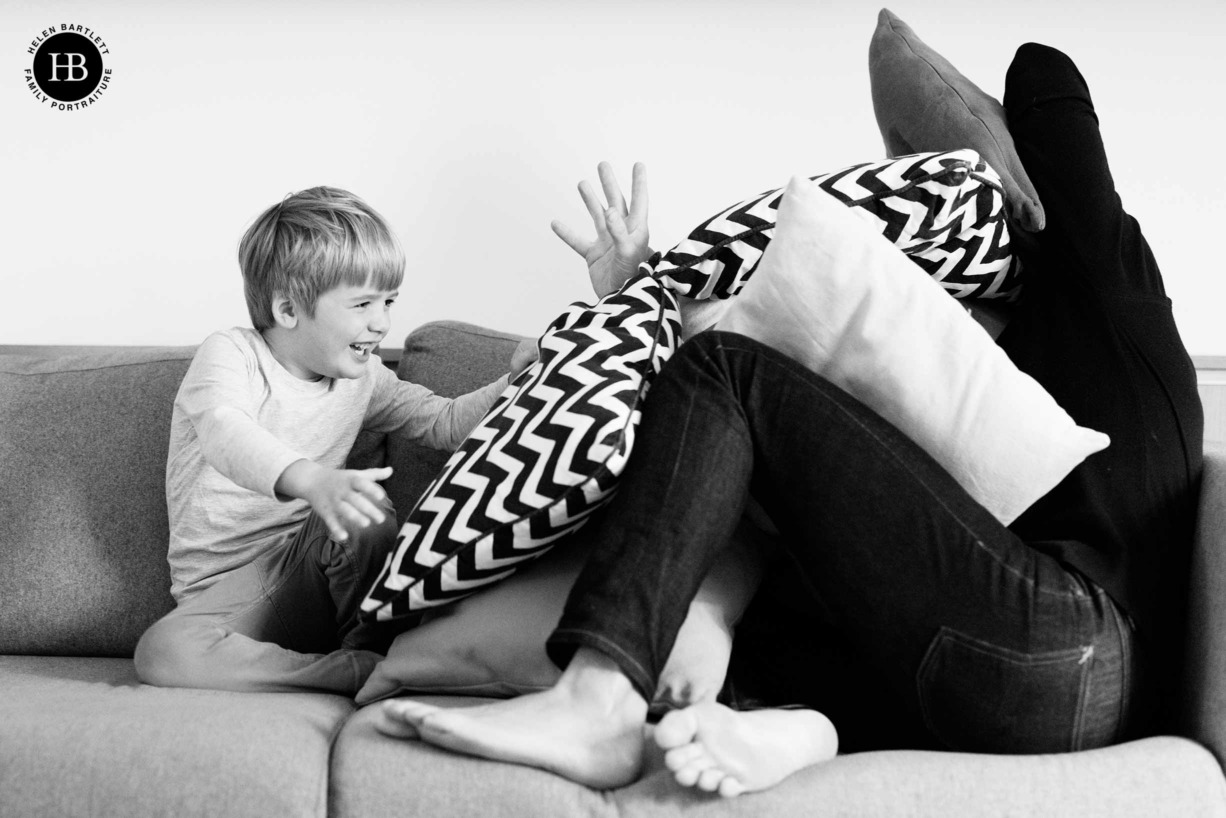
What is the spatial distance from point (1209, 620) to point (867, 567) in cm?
35

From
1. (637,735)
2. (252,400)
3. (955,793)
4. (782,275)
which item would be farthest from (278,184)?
(955,793)

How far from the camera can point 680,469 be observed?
3.14 ft

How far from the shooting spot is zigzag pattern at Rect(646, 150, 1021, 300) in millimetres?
1196

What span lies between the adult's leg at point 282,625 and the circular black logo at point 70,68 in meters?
0.99

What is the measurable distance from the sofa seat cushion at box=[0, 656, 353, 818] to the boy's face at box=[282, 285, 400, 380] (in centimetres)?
55

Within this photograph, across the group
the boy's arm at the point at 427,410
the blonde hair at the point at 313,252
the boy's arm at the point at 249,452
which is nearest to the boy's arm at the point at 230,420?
the boy's arm at the point at 249,452

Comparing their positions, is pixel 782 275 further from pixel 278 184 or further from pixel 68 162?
pixel 68 162

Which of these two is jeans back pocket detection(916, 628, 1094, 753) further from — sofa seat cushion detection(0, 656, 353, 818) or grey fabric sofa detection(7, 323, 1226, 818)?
sofa seat cushion detection(0, 656, 353, 818)

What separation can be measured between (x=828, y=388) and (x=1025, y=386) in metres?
0.19

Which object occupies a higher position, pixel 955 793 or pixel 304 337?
pixel 304 337

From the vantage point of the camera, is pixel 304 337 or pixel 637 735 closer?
pixel 637 735

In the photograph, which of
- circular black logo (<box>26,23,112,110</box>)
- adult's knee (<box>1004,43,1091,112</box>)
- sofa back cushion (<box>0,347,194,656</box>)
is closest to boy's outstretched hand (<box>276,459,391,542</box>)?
sofa back cushion (<box>0,347,194,656</box>)

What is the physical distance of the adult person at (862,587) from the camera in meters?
0.91

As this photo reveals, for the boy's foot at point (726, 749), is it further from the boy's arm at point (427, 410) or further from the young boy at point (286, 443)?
the boy's arm at point (427, 410)
